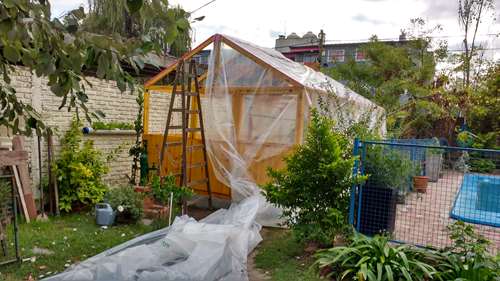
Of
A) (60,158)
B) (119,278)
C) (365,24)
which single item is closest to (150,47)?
(119,278)

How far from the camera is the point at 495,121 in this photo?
1221 cm

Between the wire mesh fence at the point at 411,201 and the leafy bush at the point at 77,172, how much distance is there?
369 centimetres

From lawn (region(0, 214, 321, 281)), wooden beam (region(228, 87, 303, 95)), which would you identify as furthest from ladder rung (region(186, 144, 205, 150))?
lawn (region(0, 214, 321, 281))

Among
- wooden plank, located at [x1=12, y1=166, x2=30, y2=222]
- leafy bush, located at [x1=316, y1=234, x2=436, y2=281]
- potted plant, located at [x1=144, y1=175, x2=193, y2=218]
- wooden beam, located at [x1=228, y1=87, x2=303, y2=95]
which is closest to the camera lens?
leafy bush, located at [x1=316, y1=234, x2=436, y2=281]

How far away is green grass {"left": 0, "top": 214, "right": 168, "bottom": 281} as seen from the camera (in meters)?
3.58

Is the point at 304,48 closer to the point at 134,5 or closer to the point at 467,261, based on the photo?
the point at 467,261

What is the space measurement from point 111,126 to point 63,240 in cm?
255

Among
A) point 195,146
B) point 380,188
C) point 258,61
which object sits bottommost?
point 380,188

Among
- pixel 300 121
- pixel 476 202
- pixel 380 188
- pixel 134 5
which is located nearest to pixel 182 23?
pixel 134 5

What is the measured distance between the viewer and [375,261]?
337 centimetres

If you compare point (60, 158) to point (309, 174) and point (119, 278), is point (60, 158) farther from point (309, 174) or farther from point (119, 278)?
point (309, 174)

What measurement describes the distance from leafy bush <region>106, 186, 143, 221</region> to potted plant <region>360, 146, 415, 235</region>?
285 cm

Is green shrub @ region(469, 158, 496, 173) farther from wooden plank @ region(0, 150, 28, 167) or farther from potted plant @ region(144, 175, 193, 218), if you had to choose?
wooden plank @ region(0, 150, 28, 167)

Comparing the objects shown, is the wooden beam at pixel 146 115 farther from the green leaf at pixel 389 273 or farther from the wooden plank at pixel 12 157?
the green leaf at pixel 389 273
